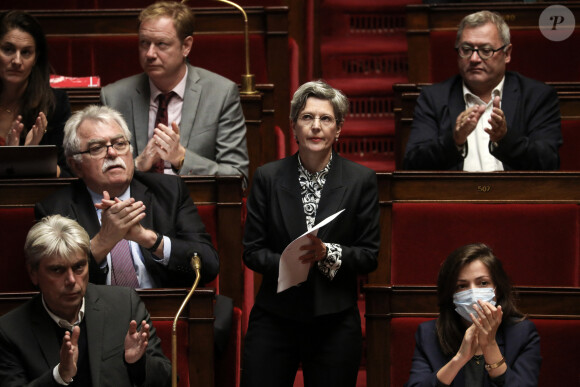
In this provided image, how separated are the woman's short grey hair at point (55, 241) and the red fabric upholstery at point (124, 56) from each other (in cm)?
67

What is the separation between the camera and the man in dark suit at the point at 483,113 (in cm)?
121

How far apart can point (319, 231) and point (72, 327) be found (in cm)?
26

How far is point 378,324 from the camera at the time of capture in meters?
0.98

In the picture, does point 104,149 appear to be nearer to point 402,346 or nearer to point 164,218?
point 164,218

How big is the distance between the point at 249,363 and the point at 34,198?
30 cm

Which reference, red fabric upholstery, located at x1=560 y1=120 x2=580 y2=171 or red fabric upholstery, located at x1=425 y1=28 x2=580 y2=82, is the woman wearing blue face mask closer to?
red fabric upholstery, located at x1=560 y1=120 x2=580 y2=171

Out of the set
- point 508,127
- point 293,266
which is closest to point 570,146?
point 508,127

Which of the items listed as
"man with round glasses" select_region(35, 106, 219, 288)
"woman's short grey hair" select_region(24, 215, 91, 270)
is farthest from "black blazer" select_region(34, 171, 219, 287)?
"woman's short grey hair" select_region(24, 215, 91, 270)

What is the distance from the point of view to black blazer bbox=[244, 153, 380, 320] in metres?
0.96

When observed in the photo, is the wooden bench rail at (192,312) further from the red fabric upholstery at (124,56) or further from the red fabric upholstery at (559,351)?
the red fabric upholstery at (124,56)

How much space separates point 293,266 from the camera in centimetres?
94

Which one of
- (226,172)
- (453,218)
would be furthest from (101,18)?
(453,218)

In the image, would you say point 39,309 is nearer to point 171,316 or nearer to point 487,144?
point 171,316

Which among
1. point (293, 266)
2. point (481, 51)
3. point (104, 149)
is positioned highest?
point (481, 51)
